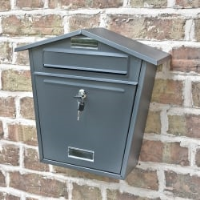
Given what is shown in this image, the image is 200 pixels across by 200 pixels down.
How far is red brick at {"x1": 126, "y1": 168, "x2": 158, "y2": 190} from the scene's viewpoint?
106 cm

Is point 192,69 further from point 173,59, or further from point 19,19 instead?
point 19,19

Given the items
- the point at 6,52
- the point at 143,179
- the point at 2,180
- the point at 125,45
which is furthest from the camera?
the point at 2,180

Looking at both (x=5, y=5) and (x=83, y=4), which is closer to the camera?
(x=83, y=4)

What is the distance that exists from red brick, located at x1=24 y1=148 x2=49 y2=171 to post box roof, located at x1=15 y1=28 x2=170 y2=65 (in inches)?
16.0

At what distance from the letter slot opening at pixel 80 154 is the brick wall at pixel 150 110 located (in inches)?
6.5

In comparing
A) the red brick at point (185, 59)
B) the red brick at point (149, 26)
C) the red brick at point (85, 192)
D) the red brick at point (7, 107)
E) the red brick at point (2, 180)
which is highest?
the red brick at point (149, 26)

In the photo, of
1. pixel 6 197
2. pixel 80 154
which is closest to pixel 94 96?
pixel 80 154

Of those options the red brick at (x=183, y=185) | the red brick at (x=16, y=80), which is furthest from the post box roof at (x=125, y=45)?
the red brick at (x=183, y=185)

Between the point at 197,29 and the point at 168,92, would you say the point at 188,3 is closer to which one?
the point at 197,29

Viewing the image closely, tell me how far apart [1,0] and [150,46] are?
508mm

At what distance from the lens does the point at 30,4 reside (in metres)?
1.11

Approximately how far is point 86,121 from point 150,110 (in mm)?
189

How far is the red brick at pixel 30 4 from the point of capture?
3.59ft

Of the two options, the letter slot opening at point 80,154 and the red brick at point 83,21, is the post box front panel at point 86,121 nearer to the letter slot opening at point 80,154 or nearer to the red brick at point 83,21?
the letter slot opening at point 80,154
